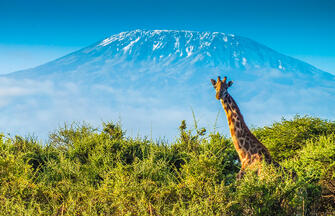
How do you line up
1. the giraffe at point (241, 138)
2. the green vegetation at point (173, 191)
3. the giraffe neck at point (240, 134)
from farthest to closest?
the giraffe neck at point (240, 134) < the giraffe at point (241, 138) < the green vegetation at point (173, 191)

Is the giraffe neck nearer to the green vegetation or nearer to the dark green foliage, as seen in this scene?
the green vegetation

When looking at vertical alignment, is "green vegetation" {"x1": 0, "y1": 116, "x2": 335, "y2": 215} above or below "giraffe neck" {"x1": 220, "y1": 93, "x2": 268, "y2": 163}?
below

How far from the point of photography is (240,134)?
11258 mm

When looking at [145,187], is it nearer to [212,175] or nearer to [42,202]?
[212,175]

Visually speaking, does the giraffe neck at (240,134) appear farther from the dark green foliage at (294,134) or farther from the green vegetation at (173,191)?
the dark green foliage at (294,134)

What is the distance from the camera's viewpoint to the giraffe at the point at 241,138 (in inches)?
427

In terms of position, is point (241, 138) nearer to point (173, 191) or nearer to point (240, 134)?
point (240, 134)

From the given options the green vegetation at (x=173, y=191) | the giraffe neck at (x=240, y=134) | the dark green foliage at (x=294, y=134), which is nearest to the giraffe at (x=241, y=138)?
the giraffe neck at (x=240, y=134)

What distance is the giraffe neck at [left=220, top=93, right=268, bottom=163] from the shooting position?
11.0 meters

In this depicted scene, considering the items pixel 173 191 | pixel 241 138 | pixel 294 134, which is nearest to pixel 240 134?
pixel 241 138

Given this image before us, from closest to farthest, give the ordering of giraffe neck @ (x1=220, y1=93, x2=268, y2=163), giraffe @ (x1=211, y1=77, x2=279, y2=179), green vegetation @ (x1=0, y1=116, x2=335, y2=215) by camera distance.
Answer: green vegetation @ (x1=0, y1=116, x2=335, y2=215) < giraffe @ (x1=211, y1=77, x2=279, y2=179) < giraffe neck @ (x1=220, y1=93, x2=268, y2=163)

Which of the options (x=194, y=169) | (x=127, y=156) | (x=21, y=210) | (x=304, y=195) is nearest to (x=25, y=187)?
(x=21, y=210)

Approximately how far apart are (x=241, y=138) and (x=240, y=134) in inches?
5.2

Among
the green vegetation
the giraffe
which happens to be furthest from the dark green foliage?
the giraffe
